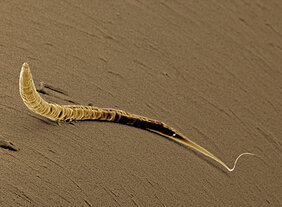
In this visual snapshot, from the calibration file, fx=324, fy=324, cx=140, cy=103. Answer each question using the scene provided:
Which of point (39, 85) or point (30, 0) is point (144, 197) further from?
point (30, 0)

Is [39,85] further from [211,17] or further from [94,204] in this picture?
[211,17]

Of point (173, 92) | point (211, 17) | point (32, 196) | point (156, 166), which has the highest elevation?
point (211, 17)

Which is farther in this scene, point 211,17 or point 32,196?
point 211,17

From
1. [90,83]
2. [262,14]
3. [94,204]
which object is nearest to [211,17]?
[262,14]

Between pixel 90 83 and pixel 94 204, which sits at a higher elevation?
pixel 90 83

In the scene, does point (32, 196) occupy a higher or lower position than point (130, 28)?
lower

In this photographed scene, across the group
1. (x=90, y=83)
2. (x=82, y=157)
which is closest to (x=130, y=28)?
(x=90, y=83)
